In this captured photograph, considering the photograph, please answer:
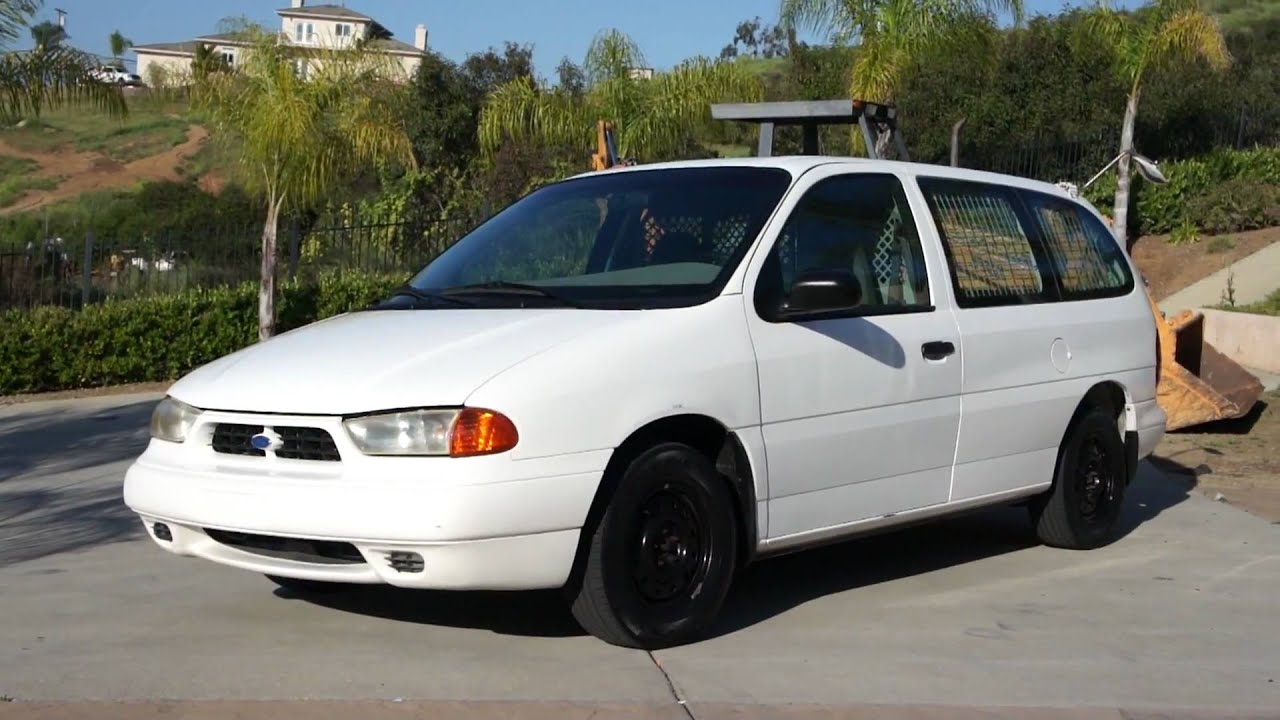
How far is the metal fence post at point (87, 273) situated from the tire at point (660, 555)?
11059 mm

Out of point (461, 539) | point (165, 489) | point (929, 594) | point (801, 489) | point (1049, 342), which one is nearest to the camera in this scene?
point (461, 539)

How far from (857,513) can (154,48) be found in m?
69.8

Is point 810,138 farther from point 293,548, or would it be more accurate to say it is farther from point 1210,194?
point 1210,194

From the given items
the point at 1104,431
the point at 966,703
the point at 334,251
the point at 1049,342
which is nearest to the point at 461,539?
the point at 966,703

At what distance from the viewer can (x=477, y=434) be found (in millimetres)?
4844

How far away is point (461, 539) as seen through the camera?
484cm

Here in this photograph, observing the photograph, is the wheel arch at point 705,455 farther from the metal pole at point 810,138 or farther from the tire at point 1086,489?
the metal pole at point 810,138

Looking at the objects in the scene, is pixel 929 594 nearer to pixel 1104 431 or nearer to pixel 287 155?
pixel 1104 431

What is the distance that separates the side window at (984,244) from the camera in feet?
21.7

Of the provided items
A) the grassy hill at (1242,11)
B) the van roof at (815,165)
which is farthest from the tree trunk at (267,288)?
the grassy hill at (1242,11)

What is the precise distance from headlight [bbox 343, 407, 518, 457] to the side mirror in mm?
1281

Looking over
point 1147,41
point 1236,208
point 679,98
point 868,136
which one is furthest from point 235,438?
point 1236,208

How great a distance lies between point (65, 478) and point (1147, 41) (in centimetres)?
1427

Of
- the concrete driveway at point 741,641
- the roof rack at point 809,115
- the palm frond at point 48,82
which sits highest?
the palm frond at point 48,82
